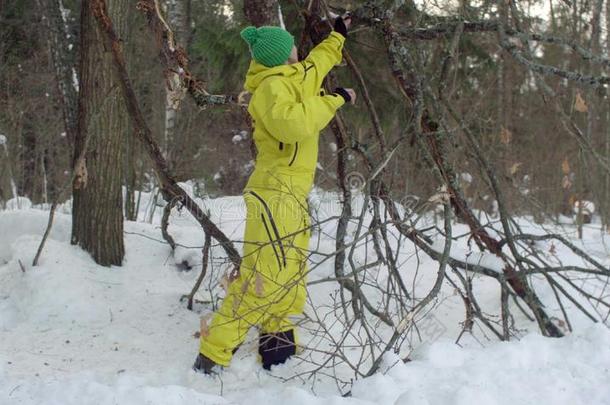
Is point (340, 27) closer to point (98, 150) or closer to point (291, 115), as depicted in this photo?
point (291, 115)

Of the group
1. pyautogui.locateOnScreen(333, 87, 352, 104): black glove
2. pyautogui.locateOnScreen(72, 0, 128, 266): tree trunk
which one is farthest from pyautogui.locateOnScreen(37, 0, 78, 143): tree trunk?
pyautogui.locateOnScreen(333, 87, 352, 104): black glove

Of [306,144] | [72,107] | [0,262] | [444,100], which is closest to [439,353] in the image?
[306,144]

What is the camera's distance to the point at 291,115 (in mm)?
2615

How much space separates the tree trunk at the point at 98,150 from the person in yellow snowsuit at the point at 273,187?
1419 mm

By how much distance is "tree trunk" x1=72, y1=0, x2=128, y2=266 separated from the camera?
12.8 feet

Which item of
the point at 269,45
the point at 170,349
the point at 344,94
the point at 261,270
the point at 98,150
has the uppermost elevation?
the point at 269,45

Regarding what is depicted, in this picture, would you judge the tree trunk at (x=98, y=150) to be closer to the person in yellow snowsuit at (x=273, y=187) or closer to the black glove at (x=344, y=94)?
the person in yellow snowsuit at (x=273, y=187)

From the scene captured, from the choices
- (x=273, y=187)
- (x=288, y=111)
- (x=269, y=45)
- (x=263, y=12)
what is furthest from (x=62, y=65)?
(x=288, y=111)

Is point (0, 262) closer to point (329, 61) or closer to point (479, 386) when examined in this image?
point (329, 61)

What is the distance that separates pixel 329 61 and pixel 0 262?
2661 millimetres

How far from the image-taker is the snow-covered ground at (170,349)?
7.30 feet

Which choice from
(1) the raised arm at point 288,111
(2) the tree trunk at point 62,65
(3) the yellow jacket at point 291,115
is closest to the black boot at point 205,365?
(3) the yellow jacket at point 291,115

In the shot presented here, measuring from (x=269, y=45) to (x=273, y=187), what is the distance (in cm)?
66

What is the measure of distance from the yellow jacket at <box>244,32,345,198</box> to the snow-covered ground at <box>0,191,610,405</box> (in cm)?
37
